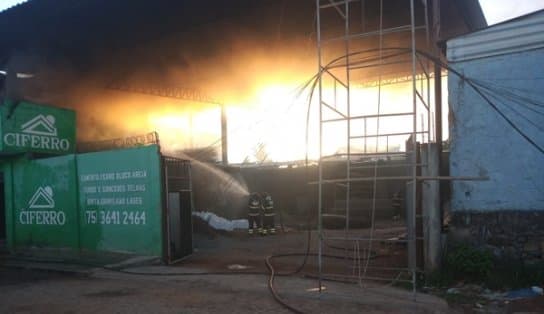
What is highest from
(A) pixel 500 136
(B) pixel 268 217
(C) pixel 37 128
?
(C) pixel 37 128

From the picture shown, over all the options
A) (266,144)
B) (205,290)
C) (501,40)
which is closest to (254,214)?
(266,144)

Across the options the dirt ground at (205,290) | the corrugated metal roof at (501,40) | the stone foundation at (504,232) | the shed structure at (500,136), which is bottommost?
the dirt ground at (205,290)

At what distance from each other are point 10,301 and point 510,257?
7523 millimetres

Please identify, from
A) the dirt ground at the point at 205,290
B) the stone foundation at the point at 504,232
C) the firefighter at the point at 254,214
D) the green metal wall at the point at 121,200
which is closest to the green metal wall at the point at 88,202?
the green metal wall at the point at 121,200

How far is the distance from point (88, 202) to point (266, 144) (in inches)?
177

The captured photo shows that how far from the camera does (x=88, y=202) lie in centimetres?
1207

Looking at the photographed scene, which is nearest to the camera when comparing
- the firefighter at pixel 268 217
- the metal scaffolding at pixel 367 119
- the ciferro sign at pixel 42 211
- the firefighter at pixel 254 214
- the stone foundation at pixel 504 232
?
the metal scaffolding at pixel 367 119

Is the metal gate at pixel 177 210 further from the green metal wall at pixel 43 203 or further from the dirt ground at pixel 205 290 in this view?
the green metal wall at pixel 43 203

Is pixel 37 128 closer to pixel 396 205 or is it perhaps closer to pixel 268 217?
pixel 268 217

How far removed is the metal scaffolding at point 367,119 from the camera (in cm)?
694

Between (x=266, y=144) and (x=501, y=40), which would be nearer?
(x=501, y=40)

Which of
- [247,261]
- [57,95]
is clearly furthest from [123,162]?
[57,95]

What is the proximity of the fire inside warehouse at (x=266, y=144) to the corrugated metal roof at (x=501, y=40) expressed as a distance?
21 mm

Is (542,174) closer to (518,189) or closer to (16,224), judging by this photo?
(518,189)
